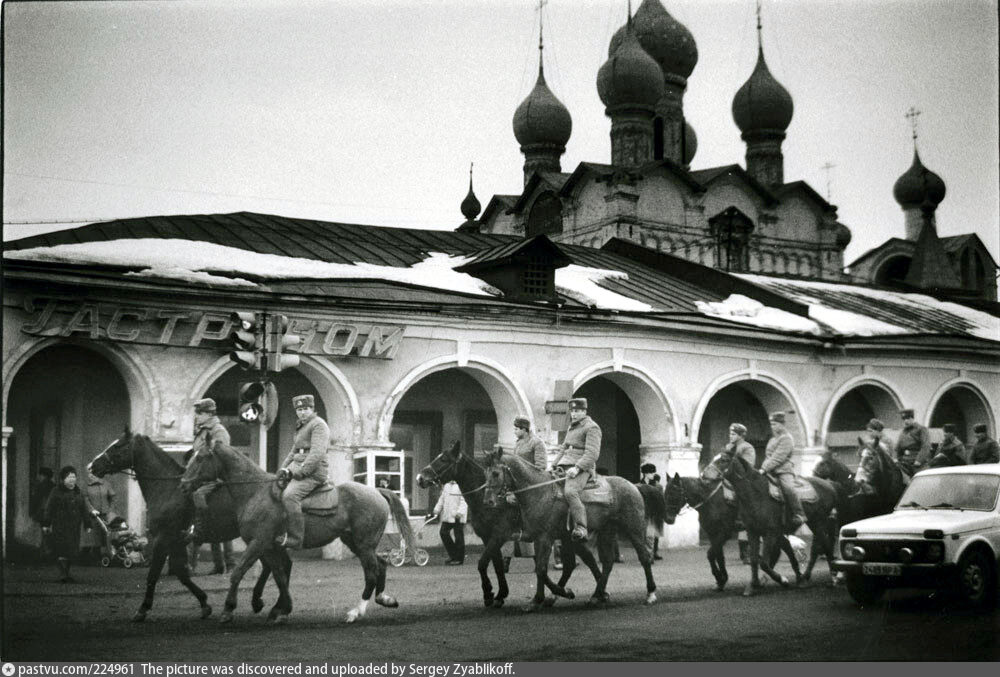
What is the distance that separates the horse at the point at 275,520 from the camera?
12203 mm

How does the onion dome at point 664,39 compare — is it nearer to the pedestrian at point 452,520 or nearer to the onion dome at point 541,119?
the onion dome at point 541,119

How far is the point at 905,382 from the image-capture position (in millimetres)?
17906

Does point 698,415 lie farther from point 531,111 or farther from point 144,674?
point 144,674

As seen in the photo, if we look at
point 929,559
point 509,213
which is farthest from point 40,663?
point 509,213

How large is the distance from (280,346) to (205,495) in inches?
68.4

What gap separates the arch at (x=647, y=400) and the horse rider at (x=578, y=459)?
11.3 ft

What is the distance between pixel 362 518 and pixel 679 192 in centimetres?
2157

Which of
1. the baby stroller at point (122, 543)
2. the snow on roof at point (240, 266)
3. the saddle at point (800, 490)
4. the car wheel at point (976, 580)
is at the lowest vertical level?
the car wheel at point (976, 580)

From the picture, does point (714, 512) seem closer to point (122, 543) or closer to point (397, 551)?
point (397, 551)

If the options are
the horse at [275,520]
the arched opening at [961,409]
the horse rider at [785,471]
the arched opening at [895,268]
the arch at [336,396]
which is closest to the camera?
the horse at [275,520]

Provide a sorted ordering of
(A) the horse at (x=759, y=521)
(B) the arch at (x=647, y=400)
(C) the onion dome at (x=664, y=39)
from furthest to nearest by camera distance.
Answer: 1. (C) the onion dome at (x=664, y=39)
2. (B) the arch at (x=647, y=400)
3. (A) the horse at (x=759, y=521)

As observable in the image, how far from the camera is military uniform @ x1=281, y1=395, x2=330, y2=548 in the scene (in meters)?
12.3

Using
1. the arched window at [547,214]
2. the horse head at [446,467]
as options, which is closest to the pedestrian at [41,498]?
the horse head at [446,467]

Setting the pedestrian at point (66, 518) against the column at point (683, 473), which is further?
the column at point (683, 473)
